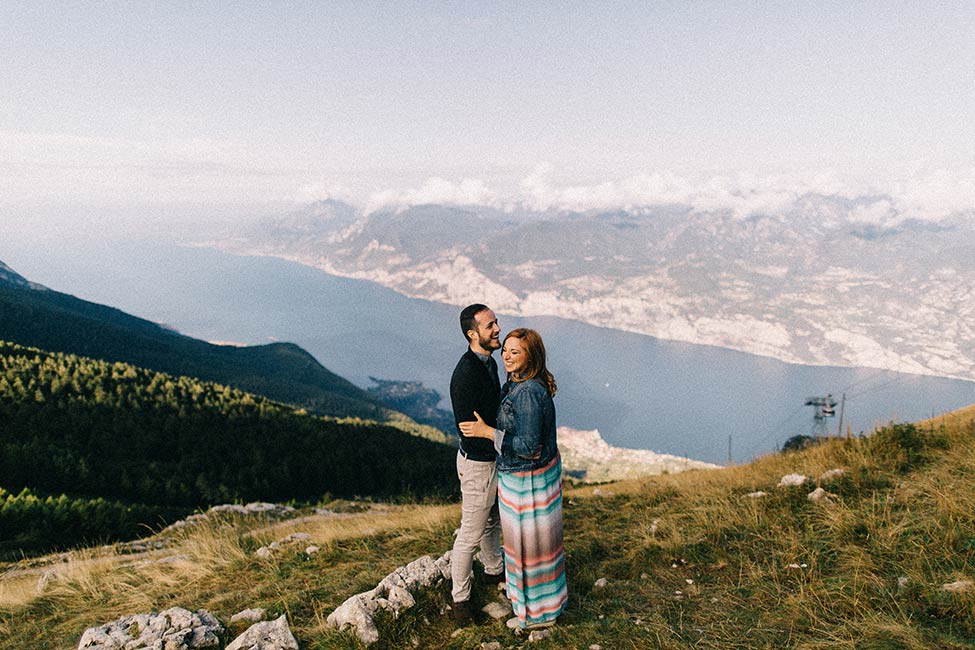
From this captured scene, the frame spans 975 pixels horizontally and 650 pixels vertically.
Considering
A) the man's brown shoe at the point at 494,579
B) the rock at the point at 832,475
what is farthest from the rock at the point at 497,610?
the rock at the point at 832,475

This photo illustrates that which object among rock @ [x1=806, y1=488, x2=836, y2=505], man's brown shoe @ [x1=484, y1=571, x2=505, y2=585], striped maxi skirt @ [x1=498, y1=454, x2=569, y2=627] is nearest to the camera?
striped maxi skirt @ [x1=498, y1=454, x2=569, y2=627]

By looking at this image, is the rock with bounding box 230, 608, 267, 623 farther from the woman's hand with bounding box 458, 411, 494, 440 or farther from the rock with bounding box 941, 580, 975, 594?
the rock with bounding box 941, 580, 975, 594

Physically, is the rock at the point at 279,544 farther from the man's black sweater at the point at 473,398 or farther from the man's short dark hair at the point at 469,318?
the man's short dark hair at the point at 469,318

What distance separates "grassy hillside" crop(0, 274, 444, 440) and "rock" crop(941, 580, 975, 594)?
10238 cm

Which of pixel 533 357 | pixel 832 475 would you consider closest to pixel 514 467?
pixel 533 357

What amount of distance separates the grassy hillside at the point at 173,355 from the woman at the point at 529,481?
101 metres

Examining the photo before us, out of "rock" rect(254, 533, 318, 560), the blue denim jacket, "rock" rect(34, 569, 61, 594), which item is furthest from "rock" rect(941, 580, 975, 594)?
"rock" rect(34, 569, 61, 594)

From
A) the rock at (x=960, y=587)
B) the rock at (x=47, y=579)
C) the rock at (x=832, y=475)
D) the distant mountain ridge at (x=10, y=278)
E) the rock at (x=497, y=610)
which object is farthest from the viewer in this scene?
the distant mountain ridge at (x=10, y=278)

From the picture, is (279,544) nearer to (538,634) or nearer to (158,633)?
(158,633)

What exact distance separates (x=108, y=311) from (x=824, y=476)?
199450mm

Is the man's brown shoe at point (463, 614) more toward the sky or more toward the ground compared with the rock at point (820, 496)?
more toward the ground

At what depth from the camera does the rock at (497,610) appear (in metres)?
4.45

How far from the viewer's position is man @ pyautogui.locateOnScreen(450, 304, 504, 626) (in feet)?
14.3

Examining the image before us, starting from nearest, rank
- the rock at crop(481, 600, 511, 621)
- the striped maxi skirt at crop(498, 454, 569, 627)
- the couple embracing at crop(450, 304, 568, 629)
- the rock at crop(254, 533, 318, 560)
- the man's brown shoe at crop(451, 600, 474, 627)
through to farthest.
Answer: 1. the couple embracing at crop(450, 304, 568, 629)
2. the striped maxi skirt at crop(498, 454, 569, 627)
3. the man's brown shoe at crop(451, 600, 474, 627)
4. the rock at crop(481, 600, 511, 621)
5. the rock at crop(254, 533, 318, 560)
